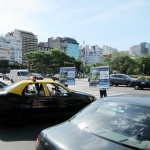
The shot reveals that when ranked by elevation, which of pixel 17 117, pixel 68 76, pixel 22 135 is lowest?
pixel 22 135

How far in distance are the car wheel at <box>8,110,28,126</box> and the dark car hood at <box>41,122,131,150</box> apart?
552cm

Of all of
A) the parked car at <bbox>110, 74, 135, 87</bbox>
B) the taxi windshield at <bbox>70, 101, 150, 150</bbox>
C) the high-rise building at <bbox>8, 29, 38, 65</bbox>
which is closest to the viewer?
the taxi windshield at <bbox>70, 101, 150, 150</bbox>

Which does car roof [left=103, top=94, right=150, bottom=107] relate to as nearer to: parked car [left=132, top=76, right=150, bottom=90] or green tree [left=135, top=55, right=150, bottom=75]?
parked car [left=132, top=76, right=150, bottom=90]

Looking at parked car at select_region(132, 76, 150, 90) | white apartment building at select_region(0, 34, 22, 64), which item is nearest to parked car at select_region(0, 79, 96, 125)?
parked car at select_region(132, 76, 150, 90)

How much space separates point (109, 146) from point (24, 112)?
6446mm

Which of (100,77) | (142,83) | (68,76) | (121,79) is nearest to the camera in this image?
(100,77)

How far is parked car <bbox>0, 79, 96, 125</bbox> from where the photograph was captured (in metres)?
9.61

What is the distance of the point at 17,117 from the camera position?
31.7 ft

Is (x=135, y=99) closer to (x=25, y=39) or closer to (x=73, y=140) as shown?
(x=73, y=140)

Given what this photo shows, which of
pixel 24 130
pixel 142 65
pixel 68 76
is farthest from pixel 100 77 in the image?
pixel 142 65

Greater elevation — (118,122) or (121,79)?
(118,122)

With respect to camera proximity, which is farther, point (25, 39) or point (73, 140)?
point (25, 39)

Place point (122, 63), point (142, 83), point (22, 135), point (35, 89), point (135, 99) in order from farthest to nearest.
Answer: point (122, 63) → point (142, 83) → point (35, 89) → point (22, 135) → point (135, 99)

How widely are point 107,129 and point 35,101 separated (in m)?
5.94
